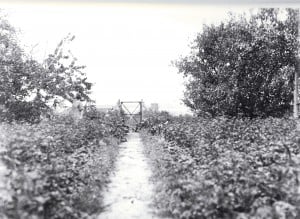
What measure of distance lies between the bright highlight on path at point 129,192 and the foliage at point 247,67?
23.6ft

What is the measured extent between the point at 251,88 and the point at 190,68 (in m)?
3.27

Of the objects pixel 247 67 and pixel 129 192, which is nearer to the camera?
pixel 129 192

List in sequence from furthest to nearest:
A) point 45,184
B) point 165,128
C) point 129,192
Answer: point 165,128, point 129,192, point 45,184

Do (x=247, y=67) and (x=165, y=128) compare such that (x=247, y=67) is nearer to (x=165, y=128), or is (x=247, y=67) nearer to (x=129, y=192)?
(x=165, y=128)

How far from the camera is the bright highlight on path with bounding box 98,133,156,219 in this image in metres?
5.07

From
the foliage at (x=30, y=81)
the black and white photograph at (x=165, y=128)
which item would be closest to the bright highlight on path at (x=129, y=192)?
the black and white photograph at (x=165, y=128)

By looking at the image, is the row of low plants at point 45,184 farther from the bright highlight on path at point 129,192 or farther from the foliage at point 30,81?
the foliage at point 30,81

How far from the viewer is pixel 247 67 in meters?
14.9

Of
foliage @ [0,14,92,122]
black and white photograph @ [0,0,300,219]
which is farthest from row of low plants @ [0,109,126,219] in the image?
foliage @ [0,14,92,122]

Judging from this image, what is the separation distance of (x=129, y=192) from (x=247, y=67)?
33.6 ft

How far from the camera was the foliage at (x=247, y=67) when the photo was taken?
1394 centimetres

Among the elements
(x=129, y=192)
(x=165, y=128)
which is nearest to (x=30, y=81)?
(x=165, y=128)

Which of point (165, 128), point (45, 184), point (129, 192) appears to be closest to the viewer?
point (45, 184)

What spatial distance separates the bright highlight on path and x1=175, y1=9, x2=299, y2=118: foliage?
23.6ft
